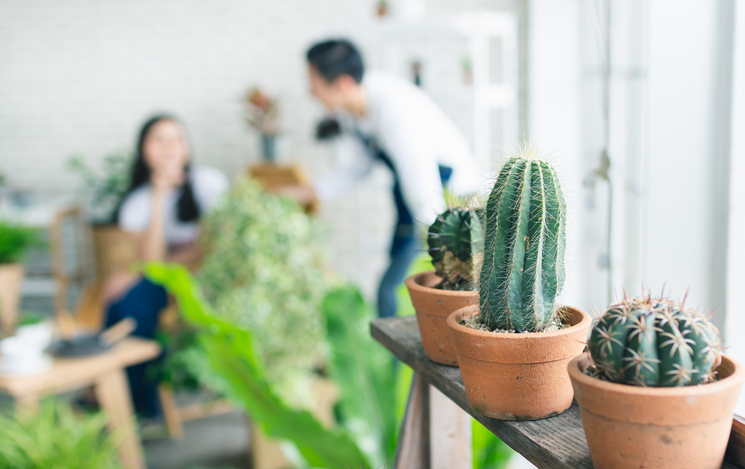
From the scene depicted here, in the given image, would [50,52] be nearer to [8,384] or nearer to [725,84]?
[8,384]

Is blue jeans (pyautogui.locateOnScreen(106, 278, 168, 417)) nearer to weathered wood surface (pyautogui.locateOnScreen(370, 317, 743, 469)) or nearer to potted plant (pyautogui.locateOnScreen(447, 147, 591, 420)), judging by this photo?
weathered wood surface (pyautogui.locateOnScreen(370, 317, 743, 469))

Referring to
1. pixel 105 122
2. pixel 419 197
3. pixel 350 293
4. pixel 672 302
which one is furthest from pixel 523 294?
pixel 105 122

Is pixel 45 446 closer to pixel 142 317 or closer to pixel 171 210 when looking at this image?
pixel 142 317

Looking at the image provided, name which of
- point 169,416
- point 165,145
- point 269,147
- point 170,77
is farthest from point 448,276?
point 170,77

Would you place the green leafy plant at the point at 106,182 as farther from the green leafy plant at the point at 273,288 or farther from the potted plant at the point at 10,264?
the green leafy plant at the point at 273,288

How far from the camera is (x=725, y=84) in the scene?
1028 mm

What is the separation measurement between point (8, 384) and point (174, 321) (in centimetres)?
109

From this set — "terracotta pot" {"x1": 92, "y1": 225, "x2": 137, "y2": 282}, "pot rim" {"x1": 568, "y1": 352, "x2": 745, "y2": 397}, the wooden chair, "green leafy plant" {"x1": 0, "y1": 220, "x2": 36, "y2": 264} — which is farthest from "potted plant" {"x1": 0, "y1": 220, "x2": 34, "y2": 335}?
"pot rim" {"x1": 568, "y1": 352, "x2": 745, "y2": 397}

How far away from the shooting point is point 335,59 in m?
2.41

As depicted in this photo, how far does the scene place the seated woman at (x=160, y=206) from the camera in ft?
10.4

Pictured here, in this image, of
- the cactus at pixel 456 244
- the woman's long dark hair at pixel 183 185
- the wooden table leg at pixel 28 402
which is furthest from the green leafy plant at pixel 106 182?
the cactus at pixel 456 244

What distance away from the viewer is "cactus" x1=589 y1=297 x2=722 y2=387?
490 millimetres

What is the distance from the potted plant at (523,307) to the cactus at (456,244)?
10 cm

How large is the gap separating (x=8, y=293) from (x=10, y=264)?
21cm
